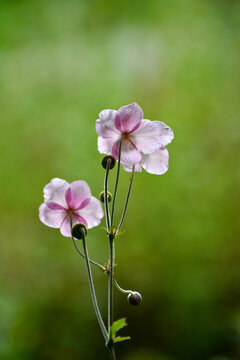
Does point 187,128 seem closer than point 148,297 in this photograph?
No

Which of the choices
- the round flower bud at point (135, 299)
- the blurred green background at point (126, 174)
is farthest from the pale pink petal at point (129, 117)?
the blurred green background at point (126, 174)

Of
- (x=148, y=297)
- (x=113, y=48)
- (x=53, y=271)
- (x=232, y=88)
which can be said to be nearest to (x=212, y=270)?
(x=148, y=297)

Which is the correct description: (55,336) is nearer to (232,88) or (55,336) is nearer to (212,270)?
(212,270)

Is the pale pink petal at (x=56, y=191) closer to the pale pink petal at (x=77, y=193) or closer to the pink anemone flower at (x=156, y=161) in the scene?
the pale pink petal at (x=77, y=193)

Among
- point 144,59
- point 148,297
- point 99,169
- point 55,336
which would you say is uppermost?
point 144,59

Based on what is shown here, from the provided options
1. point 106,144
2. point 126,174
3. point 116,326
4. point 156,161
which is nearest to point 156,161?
point 156,161

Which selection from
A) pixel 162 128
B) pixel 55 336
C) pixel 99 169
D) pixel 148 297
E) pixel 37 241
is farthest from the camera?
pixel 99 169

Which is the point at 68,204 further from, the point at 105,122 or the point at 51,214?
the point at 105,122
